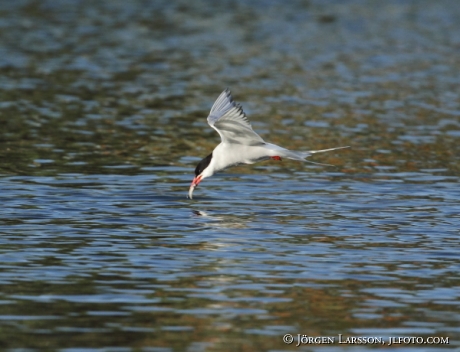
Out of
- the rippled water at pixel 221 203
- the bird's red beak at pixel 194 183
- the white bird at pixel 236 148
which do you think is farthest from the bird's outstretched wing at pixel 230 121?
the rippled water at pixel 221 203

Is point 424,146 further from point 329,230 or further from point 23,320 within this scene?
point 23,320

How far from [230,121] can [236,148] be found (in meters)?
0.98

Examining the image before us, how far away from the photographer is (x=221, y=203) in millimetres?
13414

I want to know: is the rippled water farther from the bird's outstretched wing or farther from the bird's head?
the bird's outstretched wing

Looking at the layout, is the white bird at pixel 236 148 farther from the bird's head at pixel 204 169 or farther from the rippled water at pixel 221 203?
the rippled water at pixel 221 203

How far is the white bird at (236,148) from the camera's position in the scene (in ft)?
39.3

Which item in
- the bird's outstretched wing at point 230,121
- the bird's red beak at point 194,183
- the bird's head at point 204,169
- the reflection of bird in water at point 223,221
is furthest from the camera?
the bird's red beak at point 194,183

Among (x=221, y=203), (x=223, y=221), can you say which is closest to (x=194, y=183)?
(x=221, y=203)

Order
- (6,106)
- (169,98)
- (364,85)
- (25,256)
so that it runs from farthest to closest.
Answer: (364,85) → (169,98) → (6,106) → (25,256)

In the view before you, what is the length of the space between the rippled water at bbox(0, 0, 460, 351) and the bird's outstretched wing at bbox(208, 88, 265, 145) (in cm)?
86

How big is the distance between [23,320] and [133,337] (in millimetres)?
962

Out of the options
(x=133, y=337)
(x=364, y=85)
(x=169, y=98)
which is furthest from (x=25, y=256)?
(x=364, y=85)

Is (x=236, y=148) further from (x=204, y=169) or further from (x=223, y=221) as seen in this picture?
(x=223, y=221)

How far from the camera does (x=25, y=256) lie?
33.9 ft
